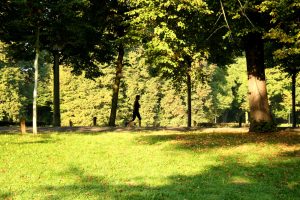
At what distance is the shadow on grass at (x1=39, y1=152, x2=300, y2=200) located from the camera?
31.7ft

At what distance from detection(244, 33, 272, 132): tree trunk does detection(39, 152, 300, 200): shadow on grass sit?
1038 centimetres

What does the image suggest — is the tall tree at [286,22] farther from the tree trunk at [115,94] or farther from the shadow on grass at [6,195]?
the tree trunk at [115,94]

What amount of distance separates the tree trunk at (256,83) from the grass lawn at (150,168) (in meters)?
2.83

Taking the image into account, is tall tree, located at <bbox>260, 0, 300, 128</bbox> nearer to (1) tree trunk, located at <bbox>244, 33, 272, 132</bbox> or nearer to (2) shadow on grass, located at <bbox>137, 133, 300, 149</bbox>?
(1) tree trunk, located at <bbox>244, 33, 272, 132</bbox>

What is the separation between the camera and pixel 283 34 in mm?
18594

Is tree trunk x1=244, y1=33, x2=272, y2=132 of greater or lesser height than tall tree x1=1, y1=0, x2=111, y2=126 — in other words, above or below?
below

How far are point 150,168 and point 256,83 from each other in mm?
12057

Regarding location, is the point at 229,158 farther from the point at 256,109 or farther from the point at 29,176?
the point at 256,109

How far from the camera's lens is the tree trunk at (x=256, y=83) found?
2306 centimetres

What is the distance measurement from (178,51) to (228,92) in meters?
66.9

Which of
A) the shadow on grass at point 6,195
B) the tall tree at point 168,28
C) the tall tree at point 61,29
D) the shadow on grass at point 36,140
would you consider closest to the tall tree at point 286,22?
the tall tree at point 168,28

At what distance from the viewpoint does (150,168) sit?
1302 centimetres

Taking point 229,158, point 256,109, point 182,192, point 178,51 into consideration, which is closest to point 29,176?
point 182,192

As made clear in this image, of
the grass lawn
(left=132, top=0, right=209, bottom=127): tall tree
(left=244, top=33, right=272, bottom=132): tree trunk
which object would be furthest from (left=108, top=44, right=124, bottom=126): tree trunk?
(left=244, top=33, right=272, bottom=132): tree trunk
